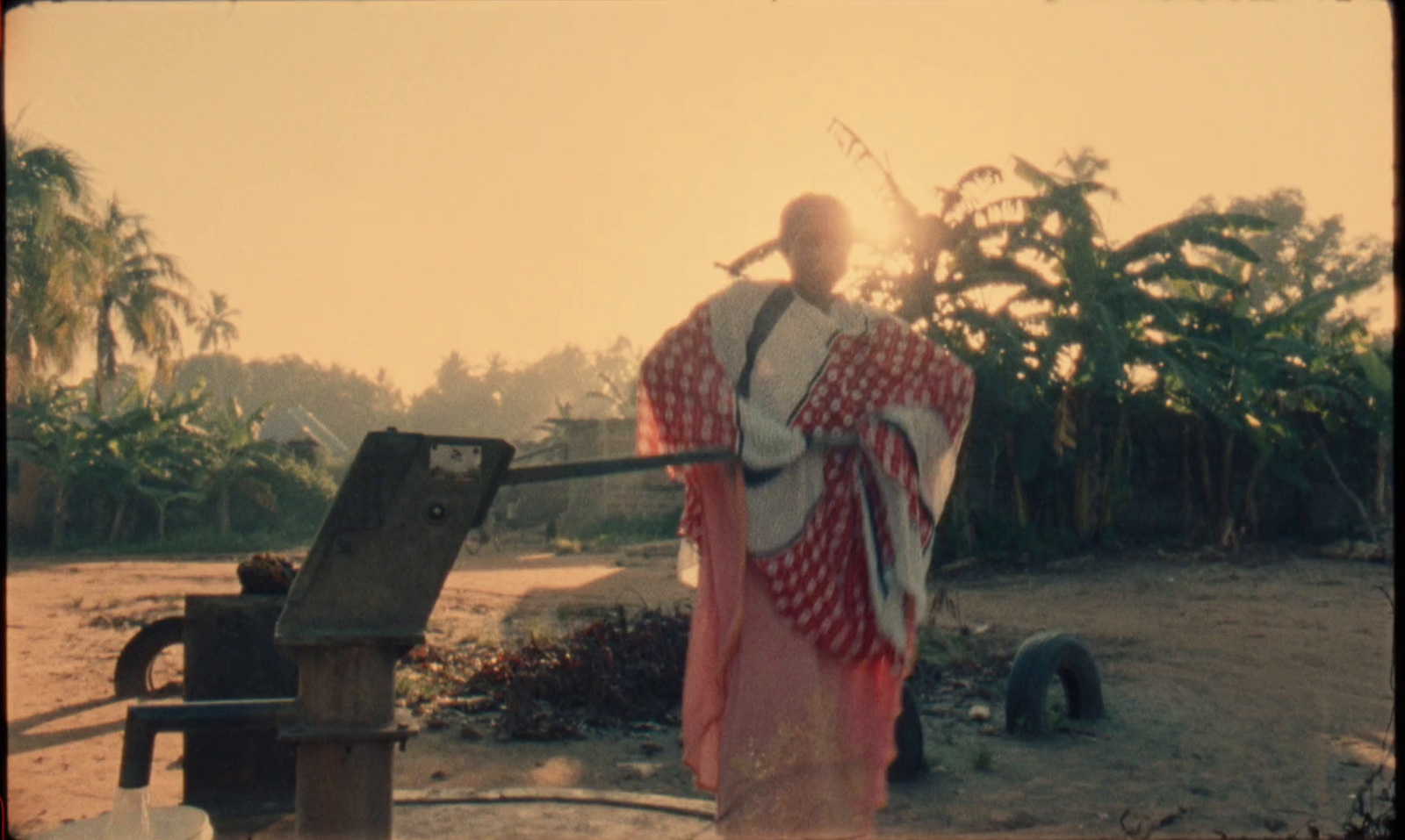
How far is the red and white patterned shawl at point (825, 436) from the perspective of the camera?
2.58m

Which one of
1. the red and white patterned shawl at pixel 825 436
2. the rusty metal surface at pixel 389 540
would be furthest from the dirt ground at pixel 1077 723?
the rusty metal surface at pixel 389 540

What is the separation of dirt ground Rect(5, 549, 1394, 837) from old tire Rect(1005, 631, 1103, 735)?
0.11m

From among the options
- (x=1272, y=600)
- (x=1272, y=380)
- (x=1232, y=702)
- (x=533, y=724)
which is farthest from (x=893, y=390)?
(x=1272, y=380)

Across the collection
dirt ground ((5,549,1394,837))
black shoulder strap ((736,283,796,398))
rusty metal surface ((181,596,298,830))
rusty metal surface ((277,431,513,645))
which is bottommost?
dirt ground ((5,549,1394,837))

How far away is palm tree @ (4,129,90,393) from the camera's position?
19375 millimetres

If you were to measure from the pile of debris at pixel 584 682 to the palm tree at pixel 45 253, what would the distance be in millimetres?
15521

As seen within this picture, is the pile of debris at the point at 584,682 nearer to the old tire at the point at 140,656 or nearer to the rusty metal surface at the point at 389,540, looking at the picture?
the old tire at the point at 140,656

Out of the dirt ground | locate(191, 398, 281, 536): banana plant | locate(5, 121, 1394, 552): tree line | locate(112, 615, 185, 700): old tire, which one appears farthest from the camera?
locate(191, 398, 281, 536): banana plant

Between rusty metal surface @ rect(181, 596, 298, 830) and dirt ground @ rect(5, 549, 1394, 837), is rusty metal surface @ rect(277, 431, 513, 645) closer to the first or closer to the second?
dirt ground @ rect(5, 549, 1394, 837)

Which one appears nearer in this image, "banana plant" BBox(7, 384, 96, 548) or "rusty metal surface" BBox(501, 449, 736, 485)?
"rusty metal surface" BBox(501, 449, 736, 485)

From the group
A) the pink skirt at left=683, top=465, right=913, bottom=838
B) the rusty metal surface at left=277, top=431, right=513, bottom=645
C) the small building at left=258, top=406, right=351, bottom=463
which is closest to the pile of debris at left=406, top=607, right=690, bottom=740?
the pink skirt at left=683, top=465, right=913, bottom=838

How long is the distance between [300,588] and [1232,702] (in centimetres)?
601

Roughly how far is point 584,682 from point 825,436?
Answer: 4.11 meters

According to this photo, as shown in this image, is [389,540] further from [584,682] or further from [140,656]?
[140,656]
